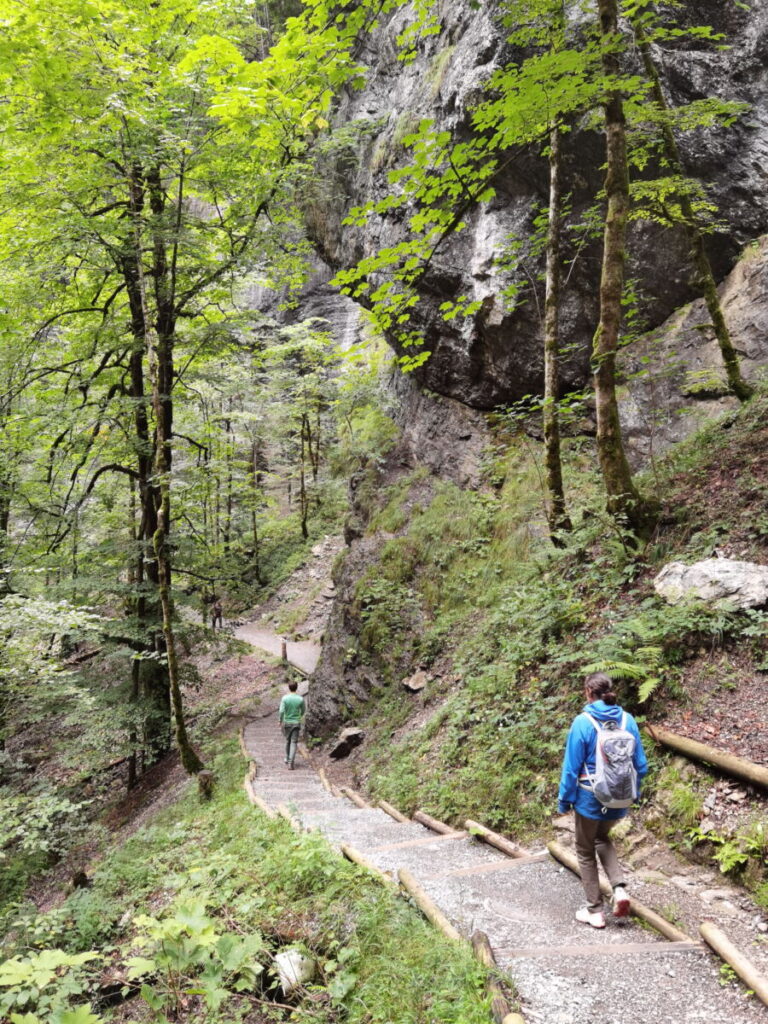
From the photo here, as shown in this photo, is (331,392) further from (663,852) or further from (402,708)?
(663,852)

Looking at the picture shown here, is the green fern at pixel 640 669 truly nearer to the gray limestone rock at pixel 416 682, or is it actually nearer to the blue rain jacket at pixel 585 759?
the blue rain jacket at pixel 585 759

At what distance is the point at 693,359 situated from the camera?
11211 millimetres

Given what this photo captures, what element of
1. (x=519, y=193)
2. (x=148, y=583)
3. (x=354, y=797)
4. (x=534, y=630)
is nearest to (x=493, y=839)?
(x=534, y=630)

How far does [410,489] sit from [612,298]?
8.57m

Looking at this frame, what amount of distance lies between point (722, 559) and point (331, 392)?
20.5m

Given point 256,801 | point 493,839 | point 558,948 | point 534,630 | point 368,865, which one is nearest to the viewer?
point 558,948

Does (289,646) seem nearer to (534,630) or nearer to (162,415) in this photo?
(162,415)

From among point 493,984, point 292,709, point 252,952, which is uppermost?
point 252,952

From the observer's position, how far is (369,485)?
16172mm

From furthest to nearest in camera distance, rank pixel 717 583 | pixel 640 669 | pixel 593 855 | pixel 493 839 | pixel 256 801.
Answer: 1. pixel 256 801
2. pixel 717 583
3. pixel 493 839
4. pixel 640 669
5. pixel 593 855

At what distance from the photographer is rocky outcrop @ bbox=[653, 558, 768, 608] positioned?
571cm

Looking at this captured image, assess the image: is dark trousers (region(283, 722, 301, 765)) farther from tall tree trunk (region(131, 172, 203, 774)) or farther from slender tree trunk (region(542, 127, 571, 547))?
slender tree trunk (region(542, 127, 571, 547))

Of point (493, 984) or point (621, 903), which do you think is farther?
point (621, 903)

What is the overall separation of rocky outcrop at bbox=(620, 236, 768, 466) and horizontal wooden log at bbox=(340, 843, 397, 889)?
27.6 feet
